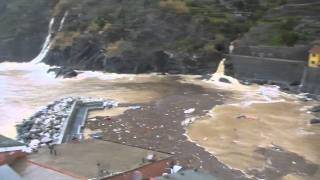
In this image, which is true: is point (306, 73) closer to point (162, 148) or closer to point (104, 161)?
point (162, 148)

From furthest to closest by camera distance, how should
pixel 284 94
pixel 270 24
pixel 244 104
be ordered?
1. pixel 270 24
2. pixel 284 94
3. pixel 244 104

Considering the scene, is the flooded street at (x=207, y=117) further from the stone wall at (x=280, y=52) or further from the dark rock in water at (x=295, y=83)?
the stone wall at (x=280, y=52)

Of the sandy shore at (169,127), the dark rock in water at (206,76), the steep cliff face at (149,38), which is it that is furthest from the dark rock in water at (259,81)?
the steep cliff face at (149,38)

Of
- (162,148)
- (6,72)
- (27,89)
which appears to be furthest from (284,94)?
(6,72)

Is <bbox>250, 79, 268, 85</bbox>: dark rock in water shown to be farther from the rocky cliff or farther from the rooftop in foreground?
the rooftop in foreground

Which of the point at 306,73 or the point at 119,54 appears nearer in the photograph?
the point at 306,73
